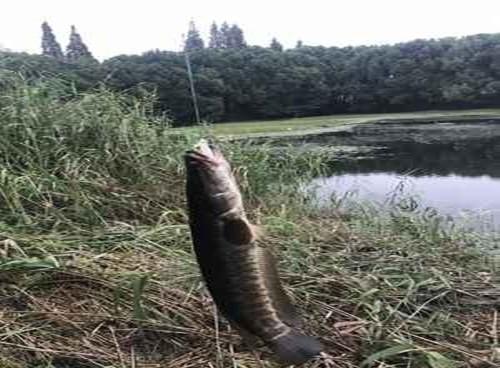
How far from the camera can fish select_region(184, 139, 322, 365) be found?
1.36 metres

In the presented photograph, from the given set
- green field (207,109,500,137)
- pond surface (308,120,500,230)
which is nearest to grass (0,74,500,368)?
pond surface (308,120,500,230)

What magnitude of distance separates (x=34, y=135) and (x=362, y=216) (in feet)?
8.24

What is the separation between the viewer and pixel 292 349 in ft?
5.14

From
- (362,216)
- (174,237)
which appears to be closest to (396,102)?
(362,216)

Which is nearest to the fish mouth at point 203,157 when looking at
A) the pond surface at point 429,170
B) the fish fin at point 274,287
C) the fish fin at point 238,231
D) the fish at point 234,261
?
the fish at point 234,261

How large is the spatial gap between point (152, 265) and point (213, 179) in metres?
1.76

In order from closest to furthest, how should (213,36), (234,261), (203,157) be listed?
(203,157) → (234,261) → (213,36)

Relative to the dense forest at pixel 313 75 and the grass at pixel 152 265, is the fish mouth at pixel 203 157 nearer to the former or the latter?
the grass at pixel 152 265

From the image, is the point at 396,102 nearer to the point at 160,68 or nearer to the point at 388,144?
the point at 388,144

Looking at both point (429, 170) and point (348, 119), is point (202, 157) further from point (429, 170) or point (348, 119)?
point (348, 119)

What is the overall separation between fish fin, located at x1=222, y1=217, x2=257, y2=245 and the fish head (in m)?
0.02

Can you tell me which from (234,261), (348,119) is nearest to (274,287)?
(234,261)

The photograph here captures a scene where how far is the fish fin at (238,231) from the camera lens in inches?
55.4

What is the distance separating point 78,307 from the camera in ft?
8.40
